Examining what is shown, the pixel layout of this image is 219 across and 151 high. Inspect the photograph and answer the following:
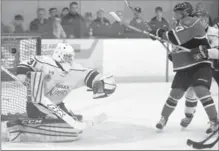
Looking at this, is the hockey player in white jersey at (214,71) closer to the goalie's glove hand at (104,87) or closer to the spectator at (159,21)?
the spectator at (159,21)

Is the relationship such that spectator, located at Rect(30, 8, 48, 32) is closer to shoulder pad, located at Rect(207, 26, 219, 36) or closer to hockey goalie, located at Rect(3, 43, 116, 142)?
hockey goalie, located at Rect(3, 43, 116, 142)

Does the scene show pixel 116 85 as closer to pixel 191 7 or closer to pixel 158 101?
pixel 158 101

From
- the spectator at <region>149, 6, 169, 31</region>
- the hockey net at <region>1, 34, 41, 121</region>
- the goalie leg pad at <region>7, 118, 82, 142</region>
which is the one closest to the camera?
the spectator at <region>149, 6, 169, 31</region>

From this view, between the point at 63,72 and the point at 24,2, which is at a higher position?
the point at 24,2

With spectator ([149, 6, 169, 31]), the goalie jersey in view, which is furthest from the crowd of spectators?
the goalie jersey

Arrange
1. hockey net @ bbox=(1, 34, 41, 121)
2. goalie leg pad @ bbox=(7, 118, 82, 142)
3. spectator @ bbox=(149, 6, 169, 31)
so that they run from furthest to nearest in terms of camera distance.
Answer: goalie leg pad @ bbox=(7, 118, 82, 142) < hockey net @ bbox=(1, 34, 41, 121) < spectator @ bbox=(149, 6, 169, 31)

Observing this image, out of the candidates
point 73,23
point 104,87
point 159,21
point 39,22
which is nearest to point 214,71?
point 159,21

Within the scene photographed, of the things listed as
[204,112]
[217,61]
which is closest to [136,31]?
[217,61]
